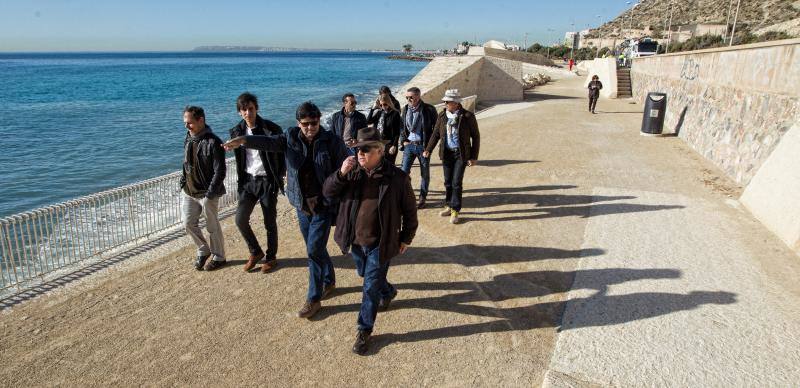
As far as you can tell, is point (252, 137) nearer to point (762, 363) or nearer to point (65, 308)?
point (65, 308)

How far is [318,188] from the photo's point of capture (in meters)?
3.94

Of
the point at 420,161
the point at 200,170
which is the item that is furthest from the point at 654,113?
the point at 200,170

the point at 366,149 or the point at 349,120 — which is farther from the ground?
the point at 366,149

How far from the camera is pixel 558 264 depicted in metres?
5.17

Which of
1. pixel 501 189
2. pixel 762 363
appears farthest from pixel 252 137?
pixel 501 189

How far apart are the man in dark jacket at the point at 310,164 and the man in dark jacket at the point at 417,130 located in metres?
3.04

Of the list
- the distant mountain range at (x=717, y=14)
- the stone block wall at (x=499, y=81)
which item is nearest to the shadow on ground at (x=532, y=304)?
the stone block wall at (x=499, y=81)

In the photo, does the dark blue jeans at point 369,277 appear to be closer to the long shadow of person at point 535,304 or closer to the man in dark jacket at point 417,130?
the long shadow of person at point 535,304

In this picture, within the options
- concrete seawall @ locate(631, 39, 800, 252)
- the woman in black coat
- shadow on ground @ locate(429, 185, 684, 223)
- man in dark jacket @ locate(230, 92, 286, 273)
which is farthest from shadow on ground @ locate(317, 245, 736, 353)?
the woman in black coat

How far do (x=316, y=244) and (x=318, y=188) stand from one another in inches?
18.9

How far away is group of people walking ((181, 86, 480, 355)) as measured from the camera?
3.40 m

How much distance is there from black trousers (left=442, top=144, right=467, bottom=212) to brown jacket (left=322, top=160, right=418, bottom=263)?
2.88m

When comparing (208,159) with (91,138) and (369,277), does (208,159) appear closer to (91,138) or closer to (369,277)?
(369,277)

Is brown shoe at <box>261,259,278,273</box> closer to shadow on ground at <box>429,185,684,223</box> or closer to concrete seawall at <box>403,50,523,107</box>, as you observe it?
shadow on ground at <box>429,185,684,223</box>
